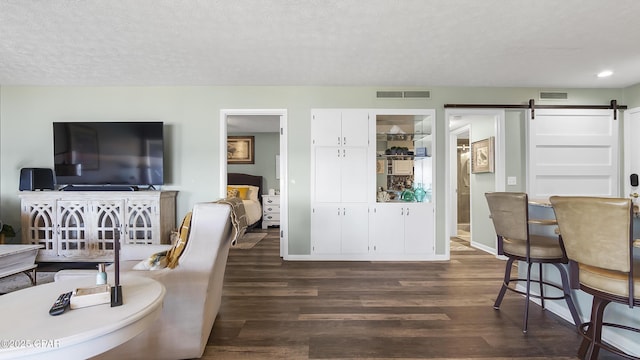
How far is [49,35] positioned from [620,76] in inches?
250

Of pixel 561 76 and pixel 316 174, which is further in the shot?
pixel 316 174

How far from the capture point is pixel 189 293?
173cm

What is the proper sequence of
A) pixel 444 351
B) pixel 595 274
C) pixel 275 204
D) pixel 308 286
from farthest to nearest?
pixel 275 204 < pixel 308 286 < pixel 444 351 < pixel 595 274

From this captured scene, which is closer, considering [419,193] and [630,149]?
[630,149]

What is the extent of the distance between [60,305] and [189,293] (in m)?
0.72

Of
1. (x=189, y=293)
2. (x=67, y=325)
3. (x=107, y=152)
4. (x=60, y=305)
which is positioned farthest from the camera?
(x=107, y=152)

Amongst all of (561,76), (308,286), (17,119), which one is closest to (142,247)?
(308,286)

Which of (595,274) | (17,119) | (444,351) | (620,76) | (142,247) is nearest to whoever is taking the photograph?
(595,274)

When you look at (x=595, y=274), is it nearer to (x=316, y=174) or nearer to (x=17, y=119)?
(x=316, y=174)

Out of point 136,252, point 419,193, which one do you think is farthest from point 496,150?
point 136,252

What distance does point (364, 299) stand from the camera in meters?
2.73

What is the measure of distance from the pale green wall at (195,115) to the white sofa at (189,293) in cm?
232

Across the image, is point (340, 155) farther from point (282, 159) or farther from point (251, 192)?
point (251, 192)

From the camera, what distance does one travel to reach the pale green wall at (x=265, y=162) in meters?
7.22
